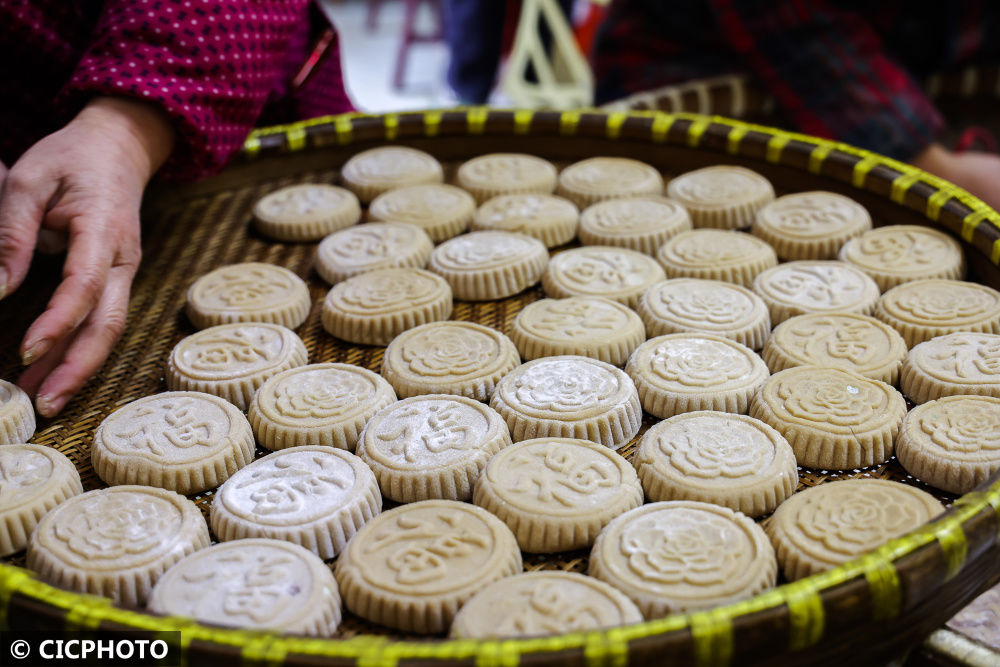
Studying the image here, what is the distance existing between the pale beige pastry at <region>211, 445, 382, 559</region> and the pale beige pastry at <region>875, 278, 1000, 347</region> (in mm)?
968

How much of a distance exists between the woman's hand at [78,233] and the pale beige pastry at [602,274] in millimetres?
786

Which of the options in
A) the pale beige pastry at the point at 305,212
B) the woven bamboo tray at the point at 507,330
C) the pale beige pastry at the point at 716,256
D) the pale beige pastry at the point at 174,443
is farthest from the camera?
the pale beige pastry at the point at 305,212

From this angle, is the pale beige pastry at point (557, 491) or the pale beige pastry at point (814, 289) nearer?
the pale beige pastry at point (557, 491)

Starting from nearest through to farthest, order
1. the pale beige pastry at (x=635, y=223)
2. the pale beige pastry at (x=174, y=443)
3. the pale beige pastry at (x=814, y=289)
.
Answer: the pale beige pastry at (x=174, y=443) < the pale beige pastry at (x=814, y=289) < the pale beige pastry at (x=635, y=223)

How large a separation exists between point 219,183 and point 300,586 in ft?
4.45

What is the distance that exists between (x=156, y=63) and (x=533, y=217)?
0.81m

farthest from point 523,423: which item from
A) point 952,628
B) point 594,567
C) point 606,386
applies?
point 952,628

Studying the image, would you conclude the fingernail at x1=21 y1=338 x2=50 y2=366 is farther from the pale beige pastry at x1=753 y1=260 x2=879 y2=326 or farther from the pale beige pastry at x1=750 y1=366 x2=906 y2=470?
the pale beige pastry at x1=753 y1=260 x2=879 y2=326

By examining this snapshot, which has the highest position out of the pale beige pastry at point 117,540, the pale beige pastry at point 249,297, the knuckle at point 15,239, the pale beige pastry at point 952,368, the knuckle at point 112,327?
the knuckle at point 15,239

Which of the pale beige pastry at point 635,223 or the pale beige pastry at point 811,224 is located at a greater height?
the pale beige pastry at point 811,224

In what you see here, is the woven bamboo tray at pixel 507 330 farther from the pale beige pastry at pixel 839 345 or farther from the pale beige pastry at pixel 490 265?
the pale beige pastry at pixel 839 345

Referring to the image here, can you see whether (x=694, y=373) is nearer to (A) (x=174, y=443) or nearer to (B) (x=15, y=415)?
(A) (x=174, y=443)

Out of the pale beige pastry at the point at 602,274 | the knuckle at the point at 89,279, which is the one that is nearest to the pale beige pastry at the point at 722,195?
the pale beige pastry at the point at 602,274

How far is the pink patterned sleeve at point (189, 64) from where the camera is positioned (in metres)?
1.74
